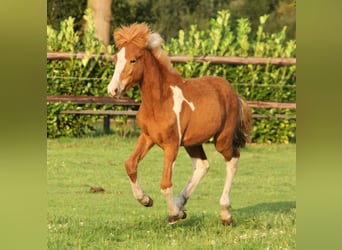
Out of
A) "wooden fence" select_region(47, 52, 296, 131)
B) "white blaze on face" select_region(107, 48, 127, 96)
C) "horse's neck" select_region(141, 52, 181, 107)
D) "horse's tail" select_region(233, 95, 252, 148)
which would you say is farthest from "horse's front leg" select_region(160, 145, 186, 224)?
"wooden fence" select_region(47, 52, 296, 131)

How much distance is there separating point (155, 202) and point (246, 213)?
1270 mm

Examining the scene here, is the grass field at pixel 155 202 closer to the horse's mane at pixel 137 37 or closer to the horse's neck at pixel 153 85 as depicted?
the horse's neck at pixel 153 85

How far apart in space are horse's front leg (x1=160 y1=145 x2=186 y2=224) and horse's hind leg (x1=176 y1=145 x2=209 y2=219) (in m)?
0.23

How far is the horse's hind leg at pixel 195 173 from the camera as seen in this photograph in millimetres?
6453

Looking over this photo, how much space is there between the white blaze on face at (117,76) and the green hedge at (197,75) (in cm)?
840

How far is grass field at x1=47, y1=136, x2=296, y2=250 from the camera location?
5.85 m

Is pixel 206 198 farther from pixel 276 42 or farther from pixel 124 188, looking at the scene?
pixel 276 42

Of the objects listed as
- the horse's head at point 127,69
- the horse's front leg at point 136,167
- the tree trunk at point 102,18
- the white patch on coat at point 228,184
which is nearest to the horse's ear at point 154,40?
the horse's head at point 127,69

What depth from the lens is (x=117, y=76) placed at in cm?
562

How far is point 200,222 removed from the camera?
6680 mm

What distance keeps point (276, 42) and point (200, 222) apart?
8.92m

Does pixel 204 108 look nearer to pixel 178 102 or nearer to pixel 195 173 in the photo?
pixel 178 102

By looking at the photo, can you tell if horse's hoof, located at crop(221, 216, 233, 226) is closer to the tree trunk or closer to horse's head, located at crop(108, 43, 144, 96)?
horse's head, located at crop(108, 43, 144, 96)
